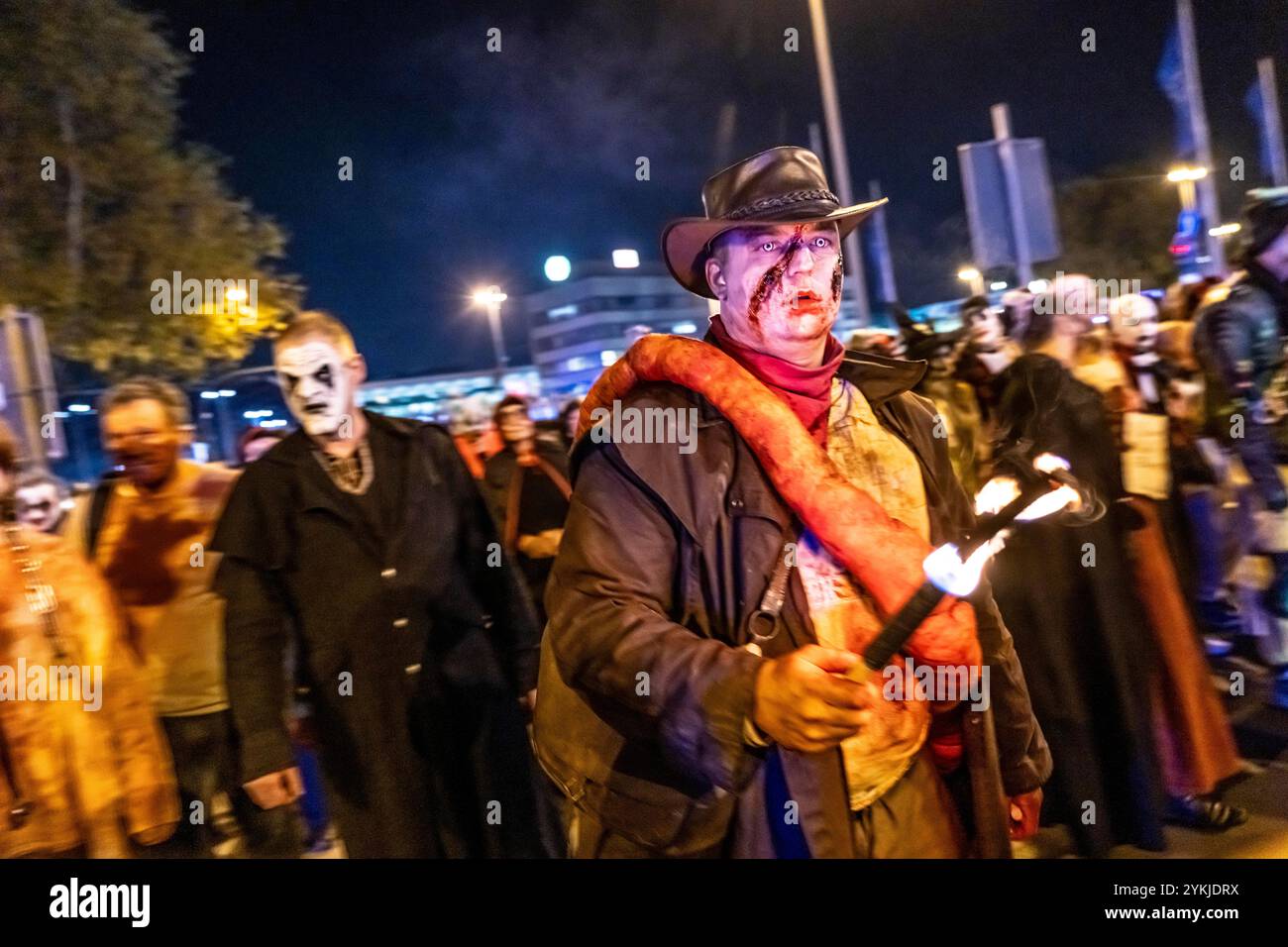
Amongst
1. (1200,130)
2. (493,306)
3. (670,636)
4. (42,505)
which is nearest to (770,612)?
(670,636)

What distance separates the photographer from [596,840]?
2262mm

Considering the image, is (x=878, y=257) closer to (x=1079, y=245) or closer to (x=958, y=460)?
(x=958, y=460)

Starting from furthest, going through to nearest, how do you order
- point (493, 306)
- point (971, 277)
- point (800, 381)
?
1. point (971, 277)
2. point (493, 306)
3. point (800, 381)

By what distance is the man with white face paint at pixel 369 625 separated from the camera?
9.98ft

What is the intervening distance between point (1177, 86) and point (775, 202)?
384 cm

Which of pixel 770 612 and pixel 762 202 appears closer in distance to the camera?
pixel 770 612

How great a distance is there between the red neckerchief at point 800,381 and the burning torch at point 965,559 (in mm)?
440

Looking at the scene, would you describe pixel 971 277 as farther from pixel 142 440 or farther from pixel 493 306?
pixel 142 440

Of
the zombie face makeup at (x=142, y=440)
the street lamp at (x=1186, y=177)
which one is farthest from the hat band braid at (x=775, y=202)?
the street lamp at (x=1186, y=177)

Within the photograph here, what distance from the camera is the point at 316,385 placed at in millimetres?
3193

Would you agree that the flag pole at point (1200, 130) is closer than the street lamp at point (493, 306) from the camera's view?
Yes

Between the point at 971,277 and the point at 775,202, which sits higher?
the point at 971,277

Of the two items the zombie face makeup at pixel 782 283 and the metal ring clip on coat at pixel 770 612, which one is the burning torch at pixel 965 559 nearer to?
the metal ring clip on coat at pixel 770 612

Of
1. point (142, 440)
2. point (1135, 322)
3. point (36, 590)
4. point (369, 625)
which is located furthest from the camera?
point (1135, 322)
